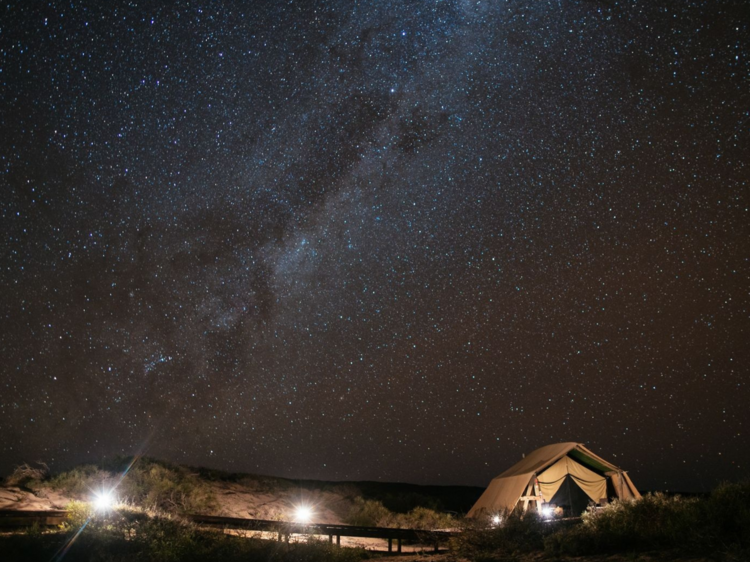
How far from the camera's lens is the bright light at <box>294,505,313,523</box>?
2929cm

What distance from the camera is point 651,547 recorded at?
11031mm

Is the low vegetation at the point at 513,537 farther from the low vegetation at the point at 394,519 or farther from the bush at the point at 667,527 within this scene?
the low vegetation at the point at 394,519

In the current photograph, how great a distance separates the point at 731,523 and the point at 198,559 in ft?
39.5

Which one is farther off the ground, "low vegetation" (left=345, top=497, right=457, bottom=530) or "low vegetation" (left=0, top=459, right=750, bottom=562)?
"low vegetation" (left=345, top=497, right=457, bottom=530)

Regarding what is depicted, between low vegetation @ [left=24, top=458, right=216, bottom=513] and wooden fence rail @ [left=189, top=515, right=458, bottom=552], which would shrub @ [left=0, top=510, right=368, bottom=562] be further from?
low vegetation @ [left=24, top=458, right=216, bottom=513]

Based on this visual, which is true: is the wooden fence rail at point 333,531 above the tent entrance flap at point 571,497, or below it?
below

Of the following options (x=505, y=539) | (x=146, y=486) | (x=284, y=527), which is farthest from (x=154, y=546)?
(x=146, y=486)

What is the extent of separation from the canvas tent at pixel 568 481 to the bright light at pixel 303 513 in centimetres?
1025

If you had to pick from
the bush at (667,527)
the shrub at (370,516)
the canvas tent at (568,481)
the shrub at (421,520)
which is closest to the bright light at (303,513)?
the shrub at (370,516)

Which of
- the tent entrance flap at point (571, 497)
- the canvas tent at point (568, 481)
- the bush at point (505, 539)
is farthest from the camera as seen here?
the tent entrance flap at point (571, 497)

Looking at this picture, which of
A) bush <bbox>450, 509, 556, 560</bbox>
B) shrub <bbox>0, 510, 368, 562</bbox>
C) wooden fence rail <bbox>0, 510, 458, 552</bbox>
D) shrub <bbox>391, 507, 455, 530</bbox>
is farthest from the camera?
shrub <bbox>391, 507, 455, 530</bbox>

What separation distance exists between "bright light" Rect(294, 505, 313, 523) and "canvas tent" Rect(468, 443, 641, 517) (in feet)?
33.6

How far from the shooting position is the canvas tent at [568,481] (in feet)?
75.7

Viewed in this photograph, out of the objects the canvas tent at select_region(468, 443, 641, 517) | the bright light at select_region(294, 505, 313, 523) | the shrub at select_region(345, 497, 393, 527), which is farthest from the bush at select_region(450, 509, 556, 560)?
the bright light at select_region(294, 505, 313, 523)
